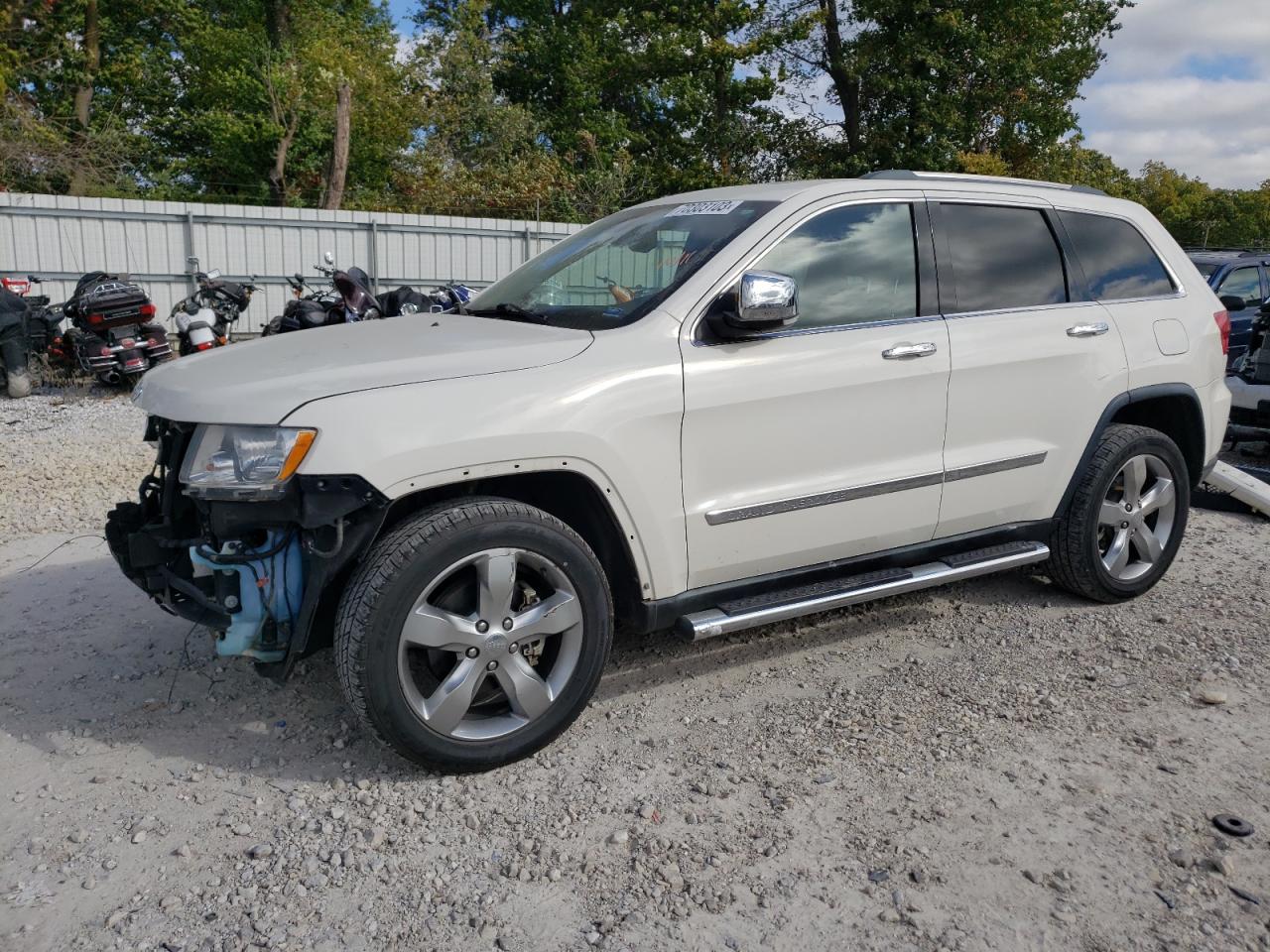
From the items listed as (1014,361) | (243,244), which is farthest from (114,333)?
(1014,361)

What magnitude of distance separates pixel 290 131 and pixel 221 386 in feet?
85.3

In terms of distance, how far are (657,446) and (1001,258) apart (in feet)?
6.31

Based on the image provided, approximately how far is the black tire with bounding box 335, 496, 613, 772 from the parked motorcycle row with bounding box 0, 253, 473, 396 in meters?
7.35

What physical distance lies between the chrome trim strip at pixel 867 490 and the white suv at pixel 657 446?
0.04ft

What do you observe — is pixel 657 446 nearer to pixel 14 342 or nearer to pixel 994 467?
pixel 994 467

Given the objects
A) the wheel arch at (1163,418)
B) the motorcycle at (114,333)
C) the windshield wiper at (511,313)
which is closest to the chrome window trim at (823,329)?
the windshield wiper at (511,313)

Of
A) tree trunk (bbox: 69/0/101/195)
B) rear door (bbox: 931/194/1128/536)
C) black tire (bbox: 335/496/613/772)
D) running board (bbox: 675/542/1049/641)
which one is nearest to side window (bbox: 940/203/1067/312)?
rear door (bbox: 931/194/1128/536)

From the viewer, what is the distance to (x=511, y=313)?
4035 mm

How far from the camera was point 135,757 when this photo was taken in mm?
3398

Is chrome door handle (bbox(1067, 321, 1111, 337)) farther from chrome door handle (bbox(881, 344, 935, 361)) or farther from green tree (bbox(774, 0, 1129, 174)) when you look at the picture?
green tree (bbox(774, 0, 1129, 174))

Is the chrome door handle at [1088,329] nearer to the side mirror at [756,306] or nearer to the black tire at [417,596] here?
the side mirror at [756,306]

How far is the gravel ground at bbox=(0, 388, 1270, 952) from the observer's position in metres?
2.61

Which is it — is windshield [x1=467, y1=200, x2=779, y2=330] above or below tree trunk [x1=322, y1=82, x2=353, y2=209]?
below

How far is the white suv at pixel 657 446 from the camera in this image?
3.06 m
